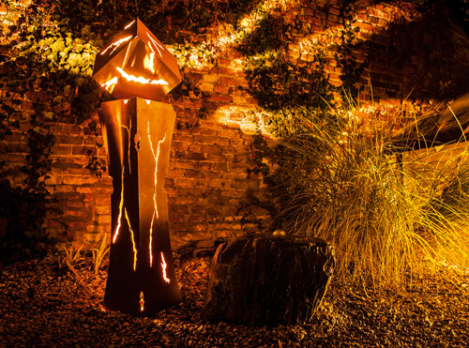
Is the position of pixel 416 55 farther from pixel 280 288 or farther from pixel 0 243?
pixel 0 243

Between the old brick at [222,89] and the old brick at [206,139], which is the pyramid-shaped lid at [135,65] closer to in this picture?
the old brick at [206,139]

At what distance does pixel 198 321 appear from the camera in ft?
5.83

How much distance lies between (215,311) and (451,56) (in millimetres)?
4571

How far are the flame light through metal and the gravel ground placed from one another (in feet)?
0.45

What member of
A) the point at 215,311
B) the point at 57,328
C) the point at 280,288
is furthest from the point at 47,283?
the point at 280,288

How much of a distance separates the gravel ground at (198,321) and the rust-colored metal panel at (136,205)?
4.1 inches

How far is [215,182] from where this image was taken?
3266 mm

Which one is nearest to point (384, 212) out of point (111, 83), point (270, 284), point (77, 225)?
point (270, 284)

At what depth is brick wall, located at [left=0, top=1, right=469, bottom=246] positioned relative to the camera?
2799mm

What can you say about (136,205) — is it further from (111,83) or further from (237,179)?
(237,179)

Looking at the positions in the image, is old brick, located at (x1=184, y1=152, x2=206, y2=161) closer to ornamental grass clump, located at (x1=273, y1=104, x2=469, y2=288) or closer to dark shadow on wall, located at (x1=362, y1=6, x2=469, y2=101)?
ornamental grass clump, located at (x1=273, y1=104, x2=469, y2=288)

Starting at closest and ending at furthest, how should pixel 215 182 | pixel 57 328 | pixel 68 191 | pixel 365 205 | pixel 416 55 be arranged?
pixel 57 328
pixel 365 205
pixel 68 191
pixel 215 182
pixel 416 55

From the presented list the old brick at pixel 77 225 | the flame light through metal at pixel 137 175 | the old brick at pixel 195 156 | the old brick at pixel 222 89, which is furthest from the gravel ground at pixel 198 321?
the old brick at pixel 222 89

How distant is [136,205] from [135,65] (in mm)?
770
